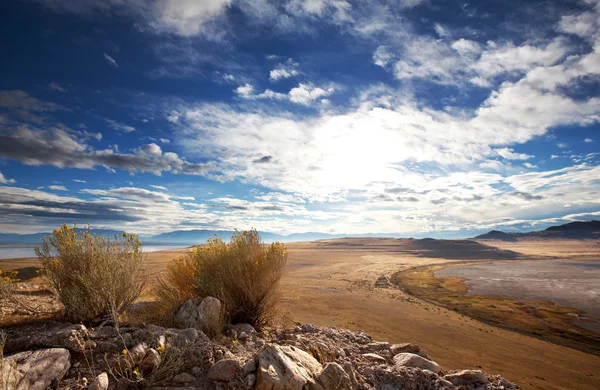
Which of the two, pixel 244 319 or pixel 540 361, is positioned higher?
pixel 244 319

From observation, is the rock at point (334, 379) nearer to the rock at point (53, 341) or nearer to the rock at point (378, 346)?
the rock at point (378, 346)

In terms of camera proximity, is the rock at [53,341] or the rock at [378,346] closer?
the rock at [53,341]

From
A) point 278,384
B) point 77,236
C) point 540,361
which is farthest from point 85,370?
point 540,361

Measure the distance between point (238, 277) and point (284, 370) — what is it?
3.35 metres

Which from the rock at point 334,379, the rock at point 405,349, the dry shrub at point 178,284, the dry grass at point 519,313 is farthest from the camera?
the dry grass at point 519,313

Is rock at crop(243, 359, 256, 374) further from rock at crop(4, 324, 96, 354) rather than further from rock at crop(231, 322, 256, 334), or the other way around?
rock at crop(4, 324, 96, 354)

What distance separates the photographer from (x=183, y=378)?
4.30m

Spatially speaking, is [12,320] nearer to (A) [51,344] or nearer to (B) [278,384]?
(A) [51,344]

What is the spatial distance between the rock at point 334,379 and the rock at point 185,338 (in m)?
2.05

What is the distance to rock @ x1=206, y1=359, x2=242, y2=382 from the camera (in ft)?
14.4

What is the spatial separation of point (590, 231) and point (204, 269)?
220 meters

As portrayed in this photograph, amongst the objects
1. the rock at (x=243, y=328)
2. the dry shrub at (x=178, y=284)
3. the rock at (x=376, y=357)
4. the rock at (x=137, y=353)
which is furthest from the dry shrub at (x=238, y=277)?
the rock at (x=137, y=353)

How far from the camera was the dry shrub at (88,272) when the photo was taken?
5809mm

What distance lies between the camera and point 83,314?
5762mm
